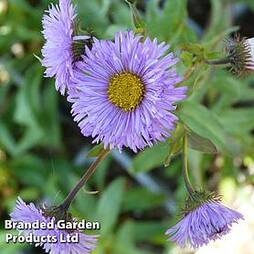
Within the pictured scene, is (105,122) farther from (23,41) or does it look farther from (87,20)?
(23,41)

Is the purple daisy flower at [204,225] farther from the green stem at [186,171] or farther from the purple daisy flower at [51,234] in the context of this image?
the purple daisy flower at [51,234]

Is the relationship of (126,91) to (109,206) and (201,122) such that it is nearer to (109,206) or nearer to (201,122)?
(201,122)

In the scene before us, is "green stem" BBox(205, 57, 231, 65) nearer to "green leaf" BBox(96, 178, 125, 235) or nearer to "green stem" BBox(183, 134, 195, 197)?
"green stem" BBox(183, 134, 195, 197)

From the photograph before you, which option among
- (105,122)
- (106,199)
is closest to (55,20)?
(105,122)

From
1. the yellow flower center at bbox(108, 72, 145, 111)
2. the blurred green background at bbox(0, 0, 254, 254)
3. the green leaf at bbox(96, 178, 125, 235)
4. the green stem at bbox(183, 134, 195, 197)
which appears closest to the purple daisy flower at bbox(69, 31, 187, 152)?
the yellow flower center at bbox(108, 72, 145, 111)

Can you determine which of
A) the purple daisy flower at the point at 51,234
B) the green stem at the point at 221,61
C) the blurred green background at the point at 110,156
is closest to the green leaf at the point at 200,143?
the green stem at the point at 221,61

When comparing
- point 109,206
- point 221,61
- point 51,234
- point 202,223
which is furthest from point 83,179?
point 109,206
